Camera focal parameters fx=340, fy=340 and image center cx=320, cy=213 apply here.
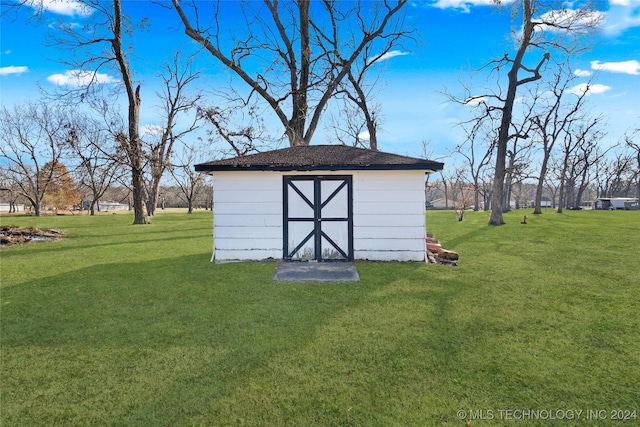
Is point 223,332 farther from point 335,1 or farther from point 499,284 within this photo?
point 335,1

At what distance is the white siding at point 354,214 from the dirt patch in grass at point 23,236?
326 inches

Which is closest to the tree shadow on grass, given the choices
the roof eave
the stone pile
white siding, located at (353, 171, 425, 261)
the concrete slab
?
the concrete slab

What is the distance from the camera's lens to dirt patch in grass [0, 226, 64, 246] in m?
11.4

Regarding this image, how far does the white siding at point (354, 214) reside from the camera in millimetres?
8102

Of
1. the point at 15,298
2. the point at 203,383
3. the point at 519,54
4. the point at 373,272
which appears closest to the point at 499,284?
the point at 373,272

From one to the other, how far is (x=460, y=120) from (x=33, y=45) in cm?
2127

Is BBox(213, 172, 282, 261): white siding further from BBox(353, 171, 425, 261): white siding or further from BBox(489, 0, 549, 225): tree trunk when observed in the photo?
BBox(489, 0, 549, 225): tree trunk

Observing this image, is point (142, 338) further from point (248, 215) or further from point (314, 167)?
point (314, 167)

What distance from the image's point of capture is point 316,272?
7266mm

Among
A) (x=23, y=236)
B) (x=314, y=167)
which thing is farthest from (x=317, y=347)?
(x=23, y=236)

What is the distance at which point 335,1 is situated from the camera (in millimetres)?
16922

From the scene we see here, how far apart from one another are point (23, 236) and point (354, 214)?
12.0 metres

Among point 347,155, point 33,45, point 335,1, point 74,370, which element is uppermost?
point 335,1

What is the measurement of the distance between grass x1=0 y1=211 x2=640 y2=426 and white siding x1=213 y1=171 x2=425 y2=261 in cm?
102
